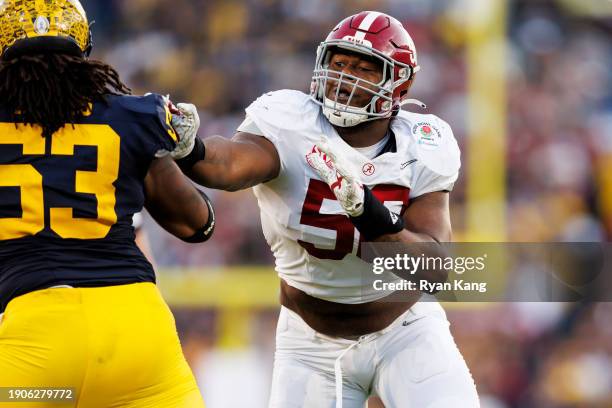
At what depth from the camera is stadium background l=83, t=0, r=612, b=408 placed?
239 inches

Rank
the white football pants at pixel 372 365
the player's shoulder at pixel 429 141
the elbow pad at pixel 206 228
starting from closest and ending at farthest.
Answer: the elbow pad at pixel 206 228 → the white football pants at pixel 372 365 → the player's shoulder at pixel 429 141

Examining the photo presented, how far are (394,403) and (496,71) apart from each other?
3872 mm

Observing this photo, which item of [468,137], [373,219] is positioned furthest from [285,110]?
[468,137]

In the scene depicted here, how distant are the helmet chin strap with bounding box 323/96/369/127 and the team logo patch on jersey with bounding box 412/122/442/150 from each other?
21 cm

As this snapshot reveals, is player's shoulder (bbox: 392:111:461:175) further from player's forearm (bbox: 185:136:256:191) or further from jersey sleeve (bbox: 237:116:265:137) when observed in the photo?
player's forearm (bbox: 185:136:256:191)

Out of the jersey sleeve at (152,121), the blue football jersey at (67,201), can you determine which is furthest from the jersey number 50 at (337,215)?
the blue football jersey at (67,201)

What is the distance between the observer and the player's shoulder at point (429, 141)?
3.17 metres

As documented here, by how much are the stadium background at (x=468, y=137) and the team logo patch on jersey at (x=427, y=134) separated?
3060 mm

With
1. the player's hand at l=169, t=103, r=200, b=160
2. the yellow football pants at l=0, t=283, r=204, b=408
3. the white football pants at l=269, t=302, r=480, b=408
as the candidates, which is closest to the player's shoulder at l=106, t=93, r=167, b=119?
the player's hand at l=169, t=103, r=200, b=160

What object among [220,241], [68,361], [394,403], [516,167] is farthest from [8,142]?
[516,167]

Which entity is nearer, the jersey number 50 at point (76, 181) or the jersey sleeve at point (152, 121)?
the jersey number 50 at point (76, 181)

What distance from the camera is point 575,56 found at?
6.74 metres

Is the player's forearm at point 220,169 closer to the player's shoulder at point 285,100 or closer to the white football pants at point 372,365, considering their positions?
the player's shoulder at point 285,100


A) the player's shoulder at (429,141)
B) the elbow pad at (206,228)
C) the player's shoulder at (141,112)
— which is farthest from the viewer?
the player's shoulder at (429,141)
